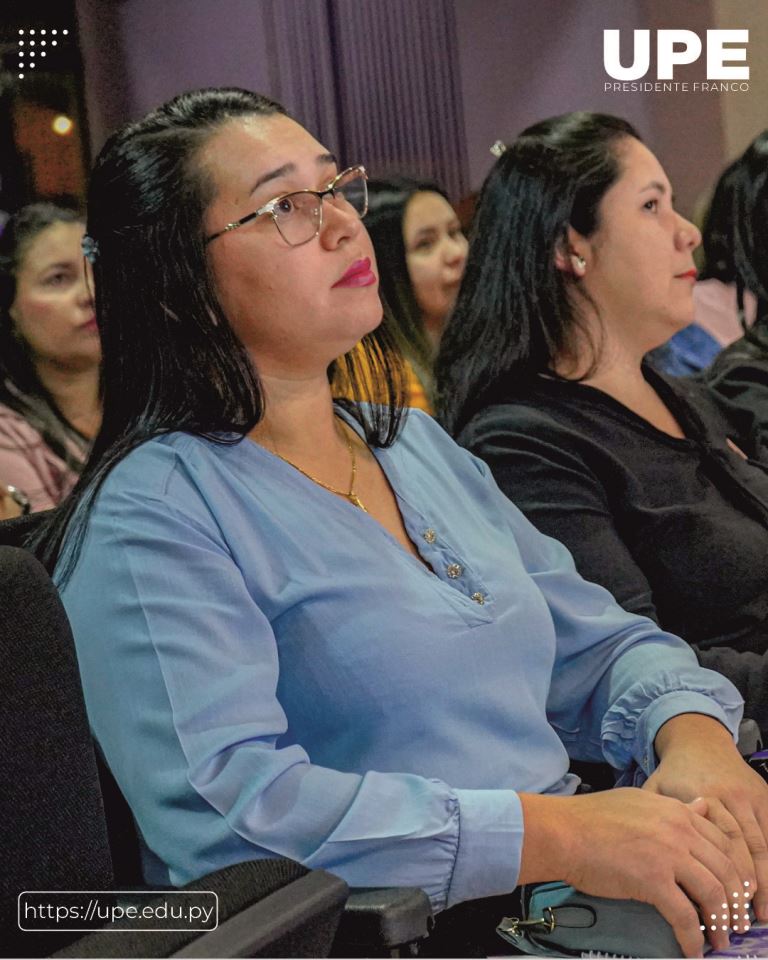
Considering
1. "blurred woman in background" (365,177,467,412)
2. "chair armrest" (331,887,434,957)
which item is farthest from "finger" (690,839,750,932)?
"blurred woman in background" (365,177,467,412)

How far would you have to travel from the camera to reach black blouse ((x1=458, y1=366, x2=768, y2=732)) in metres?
1.86

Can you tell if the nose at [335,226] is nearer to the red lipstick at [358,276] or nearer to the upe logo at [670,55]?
the red lipstick at [358,276]

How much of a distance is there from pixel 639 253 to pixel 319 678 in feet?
3.23

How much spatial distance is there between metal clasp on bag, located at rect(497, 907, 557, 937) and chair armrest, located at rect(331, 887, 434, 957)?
0.28 metres

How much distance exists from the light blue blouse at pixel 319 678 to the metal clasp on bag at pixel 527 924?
131 mm

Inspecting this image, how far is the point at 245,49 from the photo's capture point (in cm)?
190

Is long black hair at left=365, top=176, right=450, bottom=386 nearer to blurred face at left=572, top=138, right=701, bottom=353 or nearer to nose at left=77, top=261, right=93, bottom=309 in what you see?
blurred face at left=572, top=138, right=701, bottom=353

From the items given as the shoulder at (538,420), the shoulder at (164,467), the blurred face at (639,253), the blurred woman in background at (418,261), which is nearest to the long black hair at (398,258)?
the blurred woman in background at (418,261)

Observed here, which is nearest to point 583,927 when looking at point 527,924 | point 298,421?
point 527,924

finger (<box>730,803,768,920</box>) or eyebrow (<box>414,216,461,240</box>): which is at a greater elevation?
eyebrow (<box>414,216,461,240</box>)

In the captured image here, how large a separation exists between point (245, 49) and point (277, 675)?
100cm

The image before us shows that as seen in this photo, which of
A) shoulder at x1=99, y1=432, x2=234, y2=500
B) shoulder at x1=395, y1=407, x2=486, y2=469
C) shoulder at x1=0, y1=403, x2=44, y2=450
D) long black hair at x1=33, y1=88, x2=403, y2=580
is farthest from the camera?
shoulder at x1=0, y1=403, x2=44, y2=450

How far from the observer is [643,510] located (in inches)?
75.5

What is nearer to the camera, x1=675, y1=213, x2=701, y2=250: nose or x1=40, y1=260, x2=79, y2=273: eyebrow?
x1=40, y1=260, x2=79, y2=273: eyebrow
